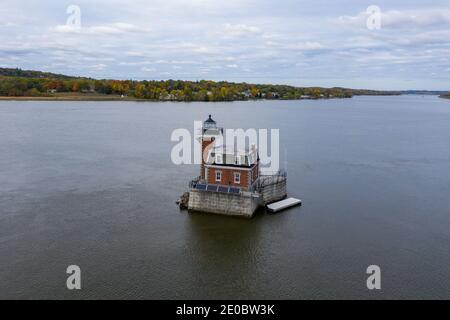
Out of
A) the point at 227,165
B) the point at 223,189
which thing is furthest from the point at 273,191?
the point at 227,165

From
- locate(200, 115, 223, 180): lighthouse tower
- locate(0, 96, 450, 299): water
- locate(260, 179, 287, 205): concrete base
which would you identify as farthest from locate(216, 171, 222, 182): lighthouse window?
locate(260, 179, 287, 205): concrete base

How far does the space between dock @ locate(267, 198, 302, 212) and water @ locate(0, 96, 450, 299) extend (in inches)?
30.3

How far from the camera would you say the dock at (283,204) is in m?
33.8

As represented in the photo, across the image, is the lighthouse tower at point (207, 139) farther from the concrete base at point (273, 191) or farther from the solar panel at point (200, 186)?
the concrete base at point (273, 191)

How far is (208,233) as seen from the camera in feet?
98.3

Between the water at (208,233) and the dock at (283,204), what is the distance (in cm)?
77

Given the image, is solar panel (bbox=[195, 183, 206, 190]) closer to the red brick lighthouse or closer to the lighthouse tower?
the red brick lighthouse

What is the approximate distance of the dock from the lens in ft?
111

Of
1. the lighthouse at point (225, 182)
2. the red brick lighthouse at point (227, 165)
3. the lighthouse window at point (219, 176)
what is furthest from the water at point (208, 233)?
the lighthouse window at point (219, 176)

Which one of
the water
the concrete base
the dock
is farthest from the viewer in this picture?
the concrete base

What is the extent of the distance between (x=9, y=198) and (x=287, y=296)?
26284mm

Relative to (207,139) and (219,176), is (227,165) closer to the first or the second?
(219,176)

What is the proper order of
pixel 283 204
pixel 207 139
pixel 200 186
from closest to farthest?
pixel 200 186 → pixel 207 139 → pixel 283 204

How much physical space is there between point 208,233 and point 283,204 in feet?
26.3
